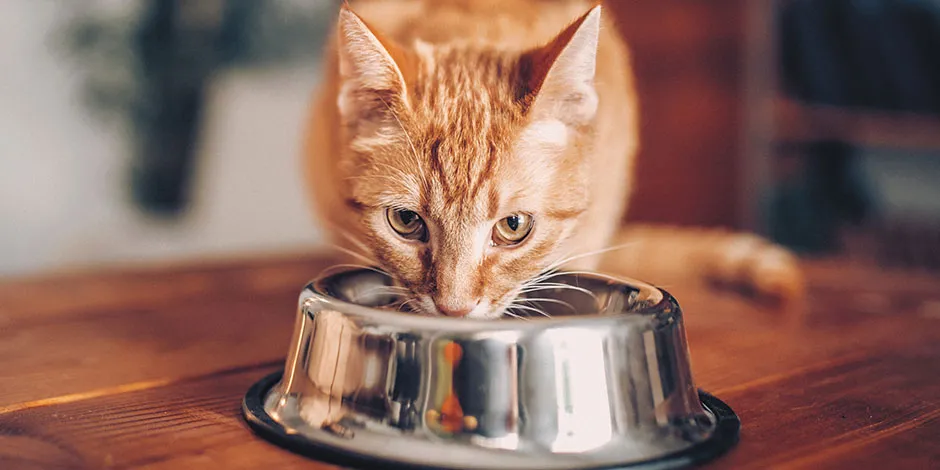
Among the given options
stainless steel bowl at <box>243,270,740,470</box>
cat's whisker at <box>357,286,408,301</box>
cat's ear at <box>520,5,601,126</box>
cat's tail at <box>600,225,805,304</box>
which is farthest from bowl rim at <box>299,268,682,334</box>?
cat's tail at <box>600,225,805,304</box>

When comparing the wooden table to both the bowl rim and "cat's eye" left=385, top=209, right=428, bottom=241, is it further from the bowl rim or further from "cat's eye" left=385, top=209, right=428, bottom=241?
"cat's eye" left=385, top=209, right=428, bottom=241

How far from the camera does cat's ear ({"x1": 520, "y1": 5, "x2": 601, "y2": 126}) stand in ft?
3.66

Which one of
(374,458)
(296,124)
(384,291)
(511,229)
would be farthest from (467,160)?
(296,124)

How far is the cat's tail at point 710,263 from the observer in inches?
68.2

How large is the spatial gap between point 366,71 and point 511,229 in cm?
32

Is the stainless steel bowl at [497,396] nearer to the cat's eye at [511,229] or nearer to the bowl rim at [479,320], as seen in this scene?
the bowl rim at [479,320]

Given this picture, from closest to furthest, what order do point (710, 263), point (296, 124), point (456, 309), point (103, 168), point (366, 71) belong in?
1. point (456, 309)
2. point (366, 71)
3. point (710, 263)
4. point (103, 168)
5. point (296, 124)

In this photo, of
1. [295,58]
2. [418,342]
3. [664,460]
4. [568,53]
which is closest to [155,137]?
[295,58]

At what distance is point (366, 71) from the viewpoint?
47.6 inches

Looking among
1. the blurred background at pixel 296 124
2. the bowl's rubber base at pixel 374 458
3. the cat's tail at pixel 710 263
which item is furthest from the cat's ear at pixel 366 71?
the blurred background at pixel 296 124

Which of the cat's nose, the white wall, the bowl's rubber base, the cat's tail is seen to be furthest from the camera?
the white wall

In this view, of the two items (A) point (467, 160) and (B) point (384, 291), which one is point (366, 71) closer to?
(A) point (467, 160)

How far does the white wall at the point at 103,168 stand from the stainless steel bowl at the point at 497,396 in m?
1.84

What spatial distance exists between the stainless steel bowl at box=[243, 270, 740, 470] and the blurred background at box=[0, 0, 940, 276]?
73.1 inches
